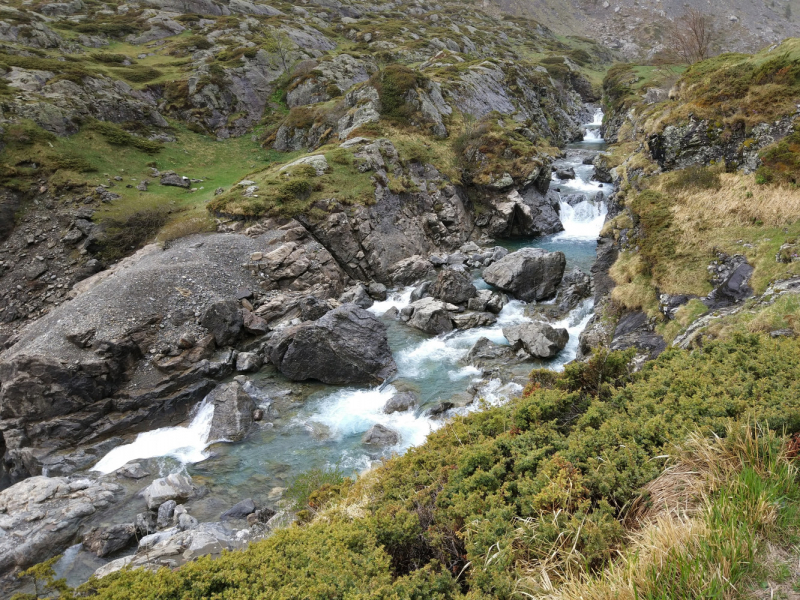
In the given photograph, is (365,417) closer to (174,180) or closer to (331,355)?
(331,355)

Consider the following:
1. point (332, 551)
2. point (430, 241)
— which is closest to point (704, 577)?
point (332, 551)

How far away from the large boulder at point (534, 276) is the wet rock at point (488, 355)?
6.38m

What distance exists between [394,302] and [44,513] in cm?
2067

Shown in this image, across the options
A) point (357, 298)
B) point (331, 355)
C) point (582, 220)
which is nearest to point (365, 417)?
point (331, 355)

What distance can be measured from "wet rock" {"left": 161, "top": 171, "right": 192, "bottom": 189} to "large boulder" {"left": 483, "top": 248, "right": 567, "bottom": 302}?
3344 centimetres

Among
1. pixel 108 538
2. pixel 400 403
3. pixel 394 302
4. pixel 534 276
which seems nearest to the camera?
pixel 108 538

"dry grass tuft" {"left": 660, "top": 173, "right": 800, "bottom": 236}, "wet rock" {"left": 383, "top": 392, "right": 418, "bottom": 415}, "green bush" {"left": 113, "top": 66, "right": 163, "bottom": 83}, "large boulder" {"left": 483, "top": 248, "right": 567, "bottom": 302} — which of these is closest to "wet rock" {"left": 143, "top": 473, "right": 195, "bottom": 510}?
"wet rock" {"left": 383, "top": 392, "right": 418, "bottom": 415}

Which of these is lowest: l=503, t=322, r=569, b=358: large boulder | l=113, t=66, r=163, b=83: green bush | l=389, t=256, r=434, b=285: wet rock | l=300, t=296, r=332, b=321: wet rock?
l=300, t=296, r=332, b=321: wet rock

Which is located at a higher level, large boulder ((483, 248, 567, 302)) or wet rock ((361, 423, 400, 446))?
large boulder ((483, 248, 567, 302))

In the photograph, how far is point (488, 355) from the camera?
837 inches

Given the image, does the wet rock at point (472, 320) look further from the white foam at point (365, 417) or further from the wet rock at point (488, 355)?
the white foam at point (365, 417)

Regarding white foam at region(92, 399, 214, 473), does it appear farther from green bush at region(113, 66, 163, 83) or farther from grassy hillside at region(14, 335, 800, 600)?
green bush at region(113, 66, 163, 83)

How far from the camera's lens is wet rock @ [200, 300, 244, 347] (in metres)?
23.1

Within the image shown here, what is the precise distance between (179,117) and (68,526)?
56.9 metres
